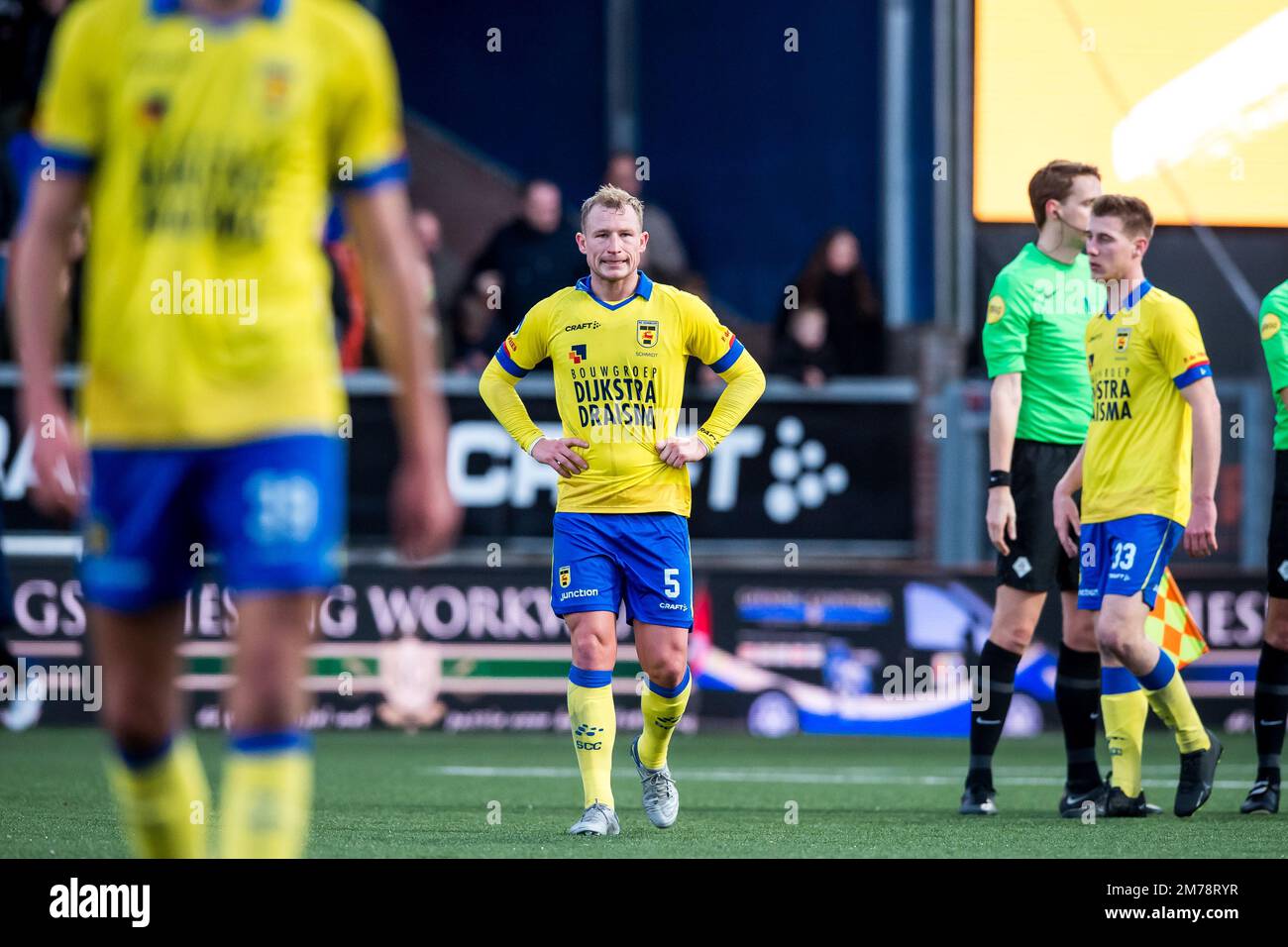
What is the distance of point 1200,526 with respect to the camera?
24.1 ft

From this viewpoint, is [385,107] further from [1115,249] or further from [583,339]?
[1115,249]

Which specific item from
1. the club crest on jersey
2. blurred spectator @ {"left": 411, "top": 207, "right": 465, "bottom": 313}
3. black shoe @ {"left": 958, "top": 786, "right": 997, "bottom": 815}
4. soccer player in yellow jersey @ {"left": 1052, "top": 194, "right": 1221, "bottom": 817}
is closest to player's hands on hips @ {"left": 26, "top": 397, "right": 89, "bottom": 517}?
the club crest on jersey

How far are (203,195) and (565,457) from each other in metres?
3.36

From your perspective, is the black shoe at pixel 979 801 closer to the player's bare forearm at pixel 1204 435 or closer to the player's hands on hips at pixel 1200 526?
the player's hands on hips at pixel 1200 526

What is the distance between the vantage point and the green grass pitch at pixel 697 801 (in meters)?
6.52

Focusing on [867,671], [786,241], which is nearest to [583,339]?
[867,671]

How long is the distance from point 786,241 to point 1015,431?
24.8 feet

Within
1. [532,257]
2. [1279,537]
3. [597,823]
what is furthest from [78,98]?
[532,257]

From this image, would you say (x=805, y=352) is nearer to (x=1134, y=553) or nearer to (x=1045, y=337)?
(x=1045, y=337)

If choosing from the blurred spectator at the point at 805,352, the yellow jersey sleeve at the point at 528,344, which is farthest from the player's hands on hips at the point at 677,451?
the blurred spectator at the point at 805,352

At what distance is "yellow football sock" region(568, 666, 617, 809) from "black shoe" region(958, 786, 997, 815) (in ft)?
5.39

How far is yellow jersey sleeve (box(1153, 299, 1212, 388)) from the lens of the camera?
24.3ft

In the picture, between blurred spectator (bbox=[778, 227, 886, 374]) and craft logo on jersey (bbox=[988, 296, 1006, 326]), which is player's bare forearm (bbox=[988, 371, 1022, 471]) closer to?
craft logo on jersey (bbox=[988, 296, 1006, 326])

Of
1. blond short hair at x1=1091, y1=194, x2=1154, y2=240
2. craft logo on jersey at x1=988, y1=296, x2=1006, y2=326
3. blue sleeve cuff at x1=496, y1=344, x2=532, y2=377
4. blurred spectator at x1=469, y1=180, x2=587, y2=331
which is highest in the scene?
blurred spectator at x1=469, y1=180, x2=587, y2=331
